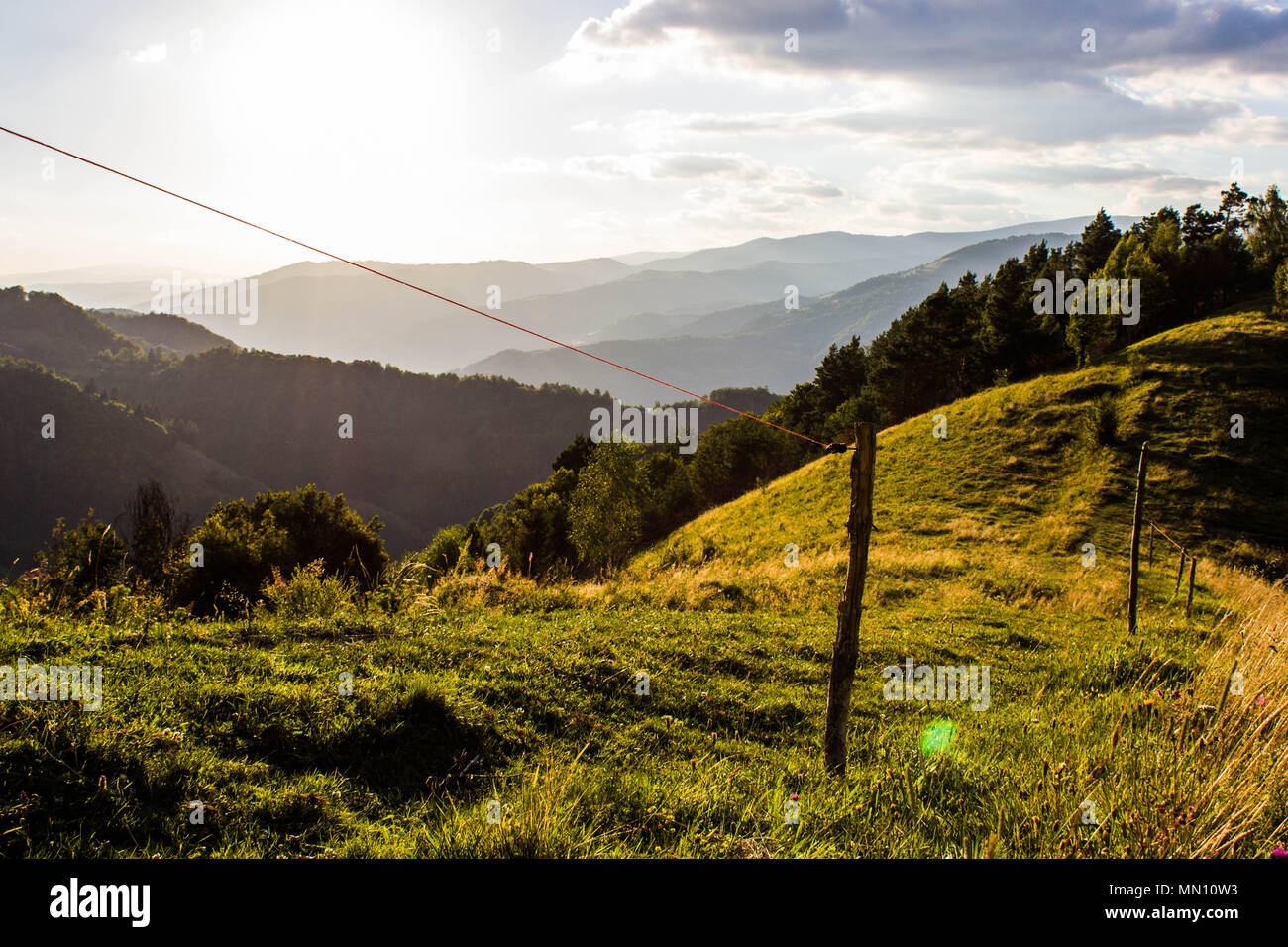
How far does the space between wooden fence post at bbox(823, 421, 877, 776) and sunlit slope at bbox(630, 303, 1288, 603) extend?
338 inches

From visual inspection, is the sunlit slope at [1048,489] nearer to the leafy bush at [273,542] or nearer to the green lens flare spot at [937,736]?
the green lens flare spot at [937,736]

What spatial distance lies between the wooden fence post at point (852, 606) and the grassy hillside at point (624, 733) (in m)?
0.31

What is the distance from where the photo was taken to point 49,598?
8.93 meters

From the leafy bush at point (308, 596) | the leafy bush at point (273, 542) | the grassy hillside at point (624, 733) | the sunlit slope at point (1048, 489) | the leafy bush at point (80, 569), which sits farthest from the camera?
the leafy bush at point (273, 542)

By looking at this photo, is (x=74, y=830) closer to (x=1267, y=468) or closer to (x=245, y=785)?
(x=245, y=785)

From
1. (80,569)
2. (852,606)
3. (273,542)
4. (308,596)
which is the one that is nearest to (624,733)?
(852,606)

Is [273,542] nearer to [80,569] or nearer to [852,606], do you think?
[80,569]

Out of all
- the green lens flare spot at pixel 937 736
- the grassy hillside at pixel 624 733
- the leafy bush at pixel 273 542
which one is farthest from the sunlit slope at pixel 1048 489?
the leafy bush at pixel 273 542

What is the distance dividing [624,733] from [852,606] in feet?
8.22

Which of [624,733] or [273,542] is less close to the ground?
[624,733]

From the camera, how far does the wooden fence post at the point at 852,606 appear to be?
5.48m

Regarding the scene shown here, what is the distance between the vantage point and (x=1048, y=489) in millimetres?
28219
